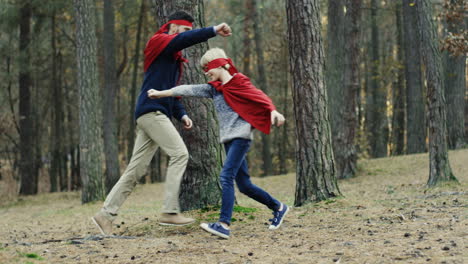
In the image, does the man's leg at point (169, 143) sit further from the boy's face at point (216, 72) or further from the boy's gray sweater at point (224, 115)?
the boy's face at point (216, 72)

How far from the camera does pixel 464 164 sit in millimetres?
15711

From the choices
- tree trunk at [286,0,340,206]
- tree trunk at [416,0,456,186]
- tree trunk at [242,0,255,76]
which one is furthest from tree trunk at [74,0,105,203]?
tree trunk at [242,0,255,76]

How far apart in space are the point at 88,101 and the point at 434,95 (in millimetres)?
9062

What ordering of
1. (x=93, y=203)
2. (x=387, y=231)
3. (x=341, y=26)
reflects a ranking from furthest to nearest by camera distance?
(x=341, y=26)
(x=93, y=203)
(x=387, y=231)

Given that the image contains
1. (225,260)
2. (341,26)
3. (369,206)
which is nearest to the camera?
(225,260)

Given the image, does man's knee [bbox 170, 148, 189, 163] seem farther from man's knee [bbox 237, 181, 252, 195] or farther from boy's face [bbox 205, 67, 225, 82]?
boy's face [bbox 205, 67, 225, 82]

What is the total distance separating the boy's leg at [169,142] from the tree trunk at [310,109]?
2536 millimetres

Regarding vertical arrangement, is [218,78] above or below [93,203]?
above

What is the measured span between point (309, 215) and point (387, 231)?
1.50 meters

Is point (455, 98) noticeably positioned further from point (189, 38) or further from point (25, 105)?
point (189, 38)

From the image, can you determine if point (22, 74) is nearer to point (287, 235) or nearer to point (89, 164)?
point (89, 164)

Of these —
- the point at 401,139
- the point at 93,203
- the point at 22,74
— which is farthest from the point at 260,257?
the point at 401,139

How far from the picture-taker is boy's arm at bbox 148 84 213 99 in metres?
5.72

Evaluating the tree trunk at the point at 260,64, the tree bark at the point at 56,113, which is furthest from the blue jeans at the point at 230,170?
the tree bark at the point at 56,113
